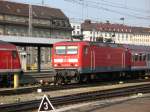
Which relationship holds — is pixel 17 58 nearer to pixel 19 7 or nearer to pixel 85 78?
pixel 85 78

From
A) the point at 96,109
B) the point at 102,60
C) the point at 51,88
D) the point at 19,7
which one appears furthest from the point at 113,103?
the point at 19,7

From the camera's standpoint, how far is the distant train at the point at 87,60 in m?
31.8

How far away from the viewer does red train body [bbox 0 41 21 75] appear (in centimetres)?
2952

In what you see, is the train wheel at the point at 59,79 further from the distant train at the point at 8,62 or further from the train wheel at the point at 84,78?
the distant train at the point at 8,62

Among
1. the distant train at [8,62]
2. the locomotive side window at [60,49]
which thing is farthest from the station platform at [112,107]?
the locomotive side window at [60,49]

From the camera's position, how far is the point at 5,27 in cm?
11081

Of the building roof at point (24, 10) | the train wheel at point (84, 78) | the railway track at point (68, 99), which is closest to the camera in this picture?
the railway track at point (68, 99)

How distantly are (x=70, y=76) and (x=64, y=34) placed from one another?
3793 inches

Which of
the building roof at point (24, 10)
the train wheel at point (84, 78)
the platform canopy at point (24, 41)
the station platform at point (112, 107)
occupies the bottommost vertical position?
the station platform at point (112, 107)

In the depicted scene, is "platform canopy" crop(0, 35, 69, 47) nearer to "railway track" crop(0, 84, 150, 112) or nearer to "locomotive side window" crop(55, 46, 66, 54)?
"locomotive side window" crop(55, 46, 66, 54)

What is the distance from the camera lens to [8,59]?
3005 cm

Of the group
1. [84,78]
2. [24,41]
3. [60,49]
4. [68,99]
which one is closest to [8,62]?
[60,49]

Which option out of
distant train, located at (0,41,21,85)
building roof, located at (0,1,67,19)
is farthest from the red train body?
building roof, located at (0,1,67,19)

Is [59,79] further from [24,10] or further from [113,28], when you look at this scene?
[113,28]
